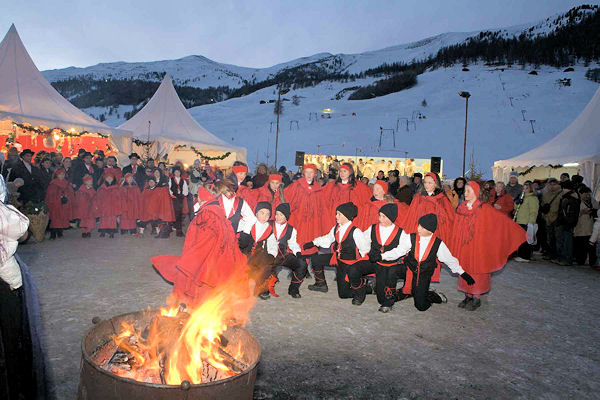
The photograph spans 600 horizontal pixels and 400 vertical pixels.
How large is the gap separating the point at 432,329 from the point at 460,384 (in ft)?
4.07

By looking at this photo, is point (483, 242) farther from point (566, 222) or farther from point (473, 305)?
point (566, 222)

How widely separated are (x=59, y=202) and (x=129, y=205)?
1.46 m

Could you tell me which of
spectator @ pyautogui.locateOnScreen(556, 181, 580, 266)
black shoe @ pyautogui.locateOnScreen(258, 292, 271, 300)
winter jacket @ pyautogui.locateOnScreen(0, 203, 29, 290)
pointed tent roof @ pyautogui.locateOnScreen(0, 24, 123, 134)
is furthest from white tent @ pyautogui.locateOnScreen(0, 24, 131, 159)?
spectator @ pyautogui.locateOnScreen(556, 181, 580, 266)

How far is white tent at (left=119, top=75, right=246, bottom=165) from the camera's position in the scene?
18391 millimetres

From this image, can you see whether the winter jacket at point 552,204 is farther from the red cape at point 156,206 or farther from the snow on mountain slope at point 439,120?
the snow on mountain slope at point 439,120

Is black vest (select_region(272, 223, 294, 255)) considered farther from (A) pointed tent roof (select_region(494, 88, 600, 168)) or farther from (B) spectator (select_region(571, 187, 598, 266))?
(A) pointed tent roof (select_region(494, 88, 600, 168))

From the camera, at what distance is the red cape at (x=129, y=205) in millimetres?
9742

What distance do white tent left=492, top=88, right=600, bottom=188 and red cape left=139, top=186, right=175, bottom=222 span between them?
13.0 meters

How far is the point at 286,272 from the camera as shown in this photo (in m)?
7.12

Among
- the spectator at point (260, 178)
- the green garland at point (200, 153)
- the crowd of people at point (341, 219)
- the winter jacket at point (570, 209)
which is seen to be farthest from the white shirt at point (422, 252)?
the green garland at point (200, 153)

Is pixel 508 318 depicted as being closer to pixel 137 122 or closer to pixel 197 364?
pixel 197 364

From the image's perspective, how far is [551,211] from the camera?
29.8 feet

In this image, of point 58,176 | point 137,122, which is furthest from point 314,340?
point 137,122

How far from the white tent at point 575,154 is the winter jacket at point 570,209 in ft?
19.8
